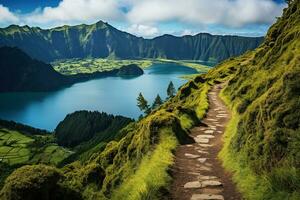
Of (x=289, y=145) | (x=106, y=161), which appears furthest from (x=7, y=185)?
(x=106, y=161)

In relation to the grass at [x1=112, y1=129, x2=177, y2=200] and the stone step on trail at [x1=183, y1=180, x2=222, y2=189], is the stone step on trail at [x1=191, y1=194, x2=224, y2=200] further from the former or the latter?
the grass at [x1=112, y1=129, x2=177, y2=200]

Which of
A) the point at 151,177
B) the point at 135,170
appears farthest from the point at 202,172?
the point at 135,170

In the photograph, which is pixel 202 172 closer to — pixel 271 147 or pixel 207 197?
pixel 207 197

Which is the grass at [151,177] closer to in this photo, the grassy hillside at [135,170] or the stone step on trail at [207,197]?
the grassy hillside at [135,170]

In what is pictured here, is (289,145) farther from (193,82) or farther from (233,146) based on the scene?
(193,82)

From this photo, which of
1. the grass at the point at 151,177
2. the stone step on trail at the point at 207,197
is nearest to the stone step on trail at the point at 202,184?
the grass at the point at 151,177

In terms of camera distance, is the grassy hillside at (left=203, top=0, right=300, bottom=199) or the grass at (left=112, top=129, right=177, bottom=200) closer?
the grassy hillside at (left=203, top=0, right=300, bottom=199)

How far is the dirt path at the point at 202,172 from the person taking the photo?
14.9m

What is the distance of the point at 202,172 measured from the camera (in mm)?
18297

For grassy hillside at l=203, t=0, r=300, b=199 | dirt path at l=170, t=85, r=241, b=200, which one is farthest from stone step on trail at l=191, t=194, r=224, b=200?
grassy hillside at l=203, t=0, r=300, b=199

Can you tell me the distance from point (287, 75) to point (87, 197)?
432 inches

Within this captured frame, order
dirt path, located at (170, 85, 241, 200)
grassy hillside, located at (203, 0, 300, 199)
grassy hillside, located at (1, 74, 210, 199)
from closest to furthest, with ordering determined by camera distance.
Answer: grassy hillside, located at (203, 0, 300, 199), grassy hillside, located at (1, 74, 210, 199), dirt path, located at (170, 85, 241, 200)

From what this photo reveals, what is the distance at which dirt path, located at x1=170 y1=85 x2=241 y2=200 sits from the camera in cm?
1492

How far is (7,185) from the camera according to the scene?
11758 mm
